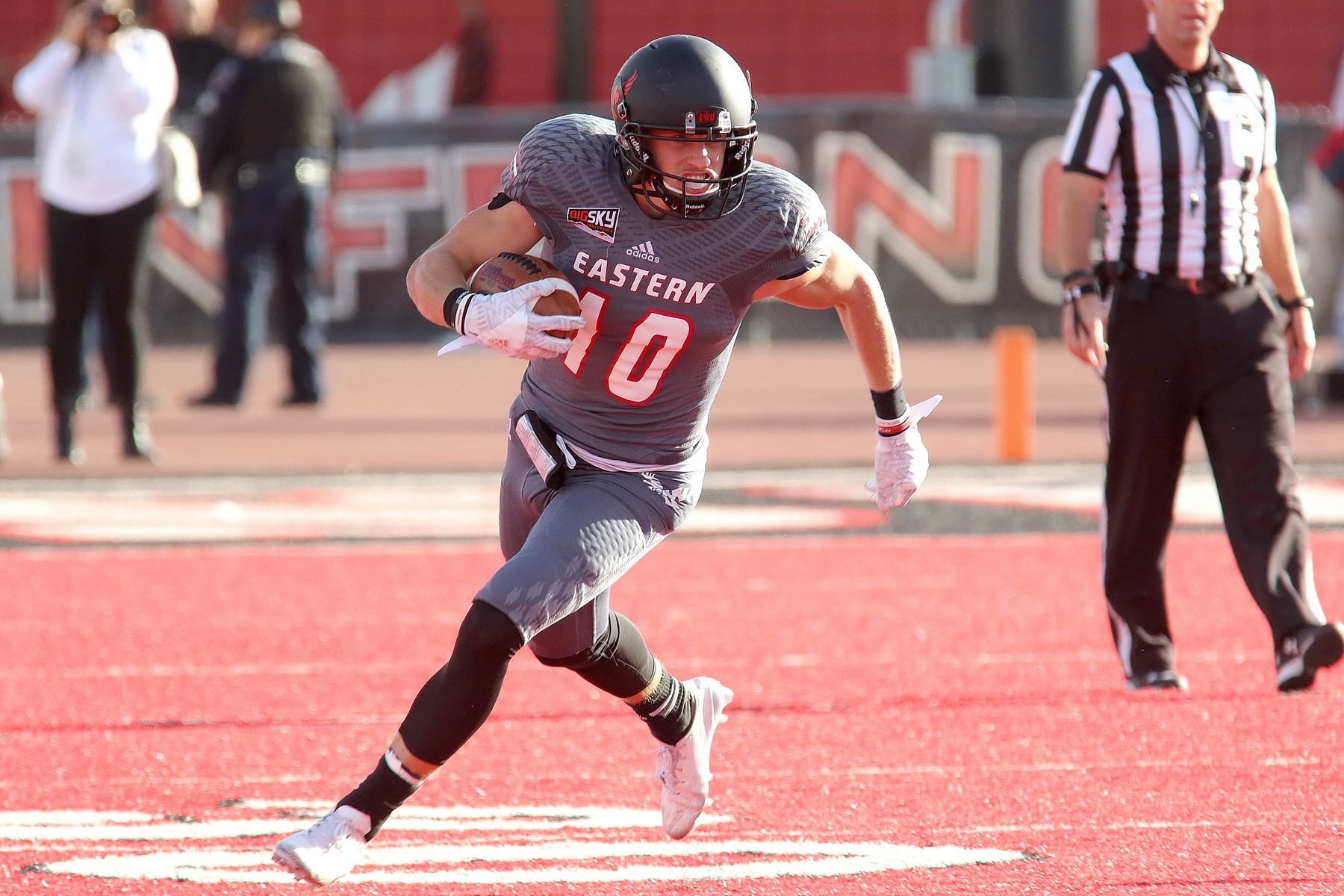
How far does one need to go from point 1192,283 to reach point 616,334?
84.9 inches

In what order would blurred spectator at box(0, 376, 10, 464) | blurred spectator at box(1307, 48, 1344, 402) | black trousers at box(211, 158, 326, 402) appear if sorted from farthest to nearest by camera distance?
1. blurred spectator at box(1307, 48, 1344, 402)
2. black trousers at box(211, 158, 326, 402)
3. blurred spectator at box(0, 376, 10, 464)

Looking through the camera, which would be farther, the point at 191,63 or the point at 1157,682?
the point at 191,63

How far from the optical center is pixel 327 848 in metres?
3.93

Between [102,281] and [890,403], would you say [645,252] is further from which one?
[102,281]

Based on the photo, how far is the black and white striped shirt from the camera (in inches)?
231

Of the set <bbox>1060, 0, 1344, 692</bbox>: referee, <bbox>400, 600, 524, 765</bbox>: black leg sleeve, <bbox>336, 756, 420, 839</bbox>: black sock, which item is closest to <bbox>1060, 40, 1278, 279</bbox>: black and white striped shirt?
<bbox>1060, 0, 1344, 692</bbox>: referee

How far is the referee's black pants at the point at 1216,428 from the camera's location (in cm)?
586

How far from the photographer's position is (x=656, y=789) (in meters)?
5.04

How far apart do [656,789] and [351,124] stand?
1252cm

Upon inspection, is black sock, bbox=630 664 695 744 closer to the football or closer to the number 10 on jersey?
the number 10 on jersey

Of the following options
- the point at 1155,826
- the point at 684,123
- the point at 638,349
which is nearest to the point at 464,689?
the point at 638,349

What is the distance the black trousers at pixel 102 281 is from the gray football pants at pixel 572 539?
624 centimetres

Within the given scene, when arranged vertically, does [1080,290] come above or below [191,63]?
above

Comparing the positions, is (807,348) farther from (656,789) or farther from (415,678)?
(656,789)
